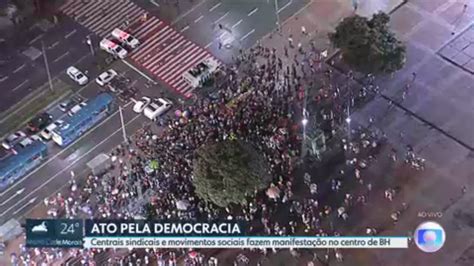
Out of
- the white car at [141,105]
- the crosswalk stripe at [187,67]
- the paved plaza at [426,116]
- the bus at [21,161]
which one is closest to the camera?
the paved plaza at [426,116]

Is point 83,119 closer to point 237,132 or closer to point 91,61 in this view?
point 91,61

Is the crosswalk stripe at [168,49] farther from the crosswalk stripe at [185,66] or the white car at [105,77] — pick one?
the white car at [105,77]

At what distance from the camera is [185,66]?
356 ft

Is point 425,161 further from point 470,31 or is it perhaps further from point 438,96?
point 470,31

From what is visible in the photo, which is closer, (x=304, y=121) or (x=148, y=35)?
(x=304, y=121)

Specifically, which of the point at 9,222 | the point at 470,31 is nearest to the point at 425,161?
the point at 470,31

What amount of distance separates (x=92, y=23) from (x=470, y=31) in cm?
3372

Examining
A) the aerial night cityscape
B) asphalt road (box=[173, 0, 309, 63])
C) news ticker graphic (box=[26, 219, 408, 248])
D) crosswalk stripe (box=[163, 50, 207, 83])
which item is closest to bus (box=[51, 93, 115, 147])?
the aerial night cityscape

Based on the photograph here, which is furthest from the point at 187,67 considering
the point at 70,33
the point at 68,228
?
the point at 68,228

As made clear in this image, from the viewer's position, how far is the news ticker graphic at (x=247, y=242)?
91750 mm

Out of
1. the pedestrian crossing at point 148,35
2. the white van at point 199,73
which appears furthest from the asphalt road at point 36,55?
the white van at point 199,73

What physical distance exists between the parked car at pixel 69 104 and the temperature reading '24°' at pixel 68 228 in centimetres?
1585

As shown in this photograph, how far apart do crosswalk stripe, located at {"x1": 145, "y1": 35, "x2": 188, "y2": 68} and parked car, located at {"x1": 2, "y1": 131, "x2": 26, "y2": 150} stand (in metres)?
12.9

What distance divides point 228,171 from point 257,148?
22.4ft
